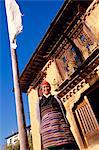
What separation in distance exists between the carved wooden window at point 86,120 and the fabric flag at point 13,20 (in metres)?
4.64

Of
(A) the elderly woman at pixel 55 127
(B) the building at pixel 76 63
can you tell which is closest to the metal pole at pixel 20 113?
(A) the elderly woman at pixel 55 127

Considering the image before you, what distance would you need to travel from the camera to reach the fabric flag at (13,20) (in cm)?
572

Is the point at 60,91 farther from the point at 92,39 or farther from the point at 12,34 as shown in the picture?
the point at 12,34

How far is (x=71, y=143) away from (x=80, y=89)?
18.4 feet

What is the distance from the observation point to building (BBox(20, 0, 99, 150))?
9.53m

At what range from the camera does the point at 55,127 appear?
495 cm

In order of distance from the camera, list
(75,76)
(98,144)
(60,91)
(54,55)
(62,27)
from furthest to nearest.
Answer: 1. (54,55)
2. (62,27)
3. (60,91)
4. (75,76)
5. (98,144)

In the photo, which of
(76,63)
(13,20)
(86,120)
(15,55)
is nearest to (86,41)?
(76,63)

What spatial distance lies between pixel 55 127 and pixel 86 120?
4.92m

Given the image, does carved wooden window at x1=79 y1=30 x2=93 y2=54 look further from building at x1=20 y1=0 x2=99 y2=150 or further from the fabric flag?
the fabric flag

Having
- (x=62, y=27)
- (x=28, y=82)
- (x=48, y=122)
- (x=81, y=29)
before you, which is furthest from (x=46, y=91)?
(x=28, y=82)

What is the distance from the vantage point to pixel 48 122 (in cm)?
510

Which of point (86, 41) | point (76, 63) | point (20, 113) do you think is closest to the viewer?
point (20, 113)

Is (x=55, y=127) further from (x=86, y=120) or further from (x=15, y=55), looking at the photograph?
(x=86, y=120)
